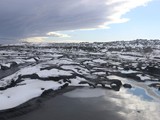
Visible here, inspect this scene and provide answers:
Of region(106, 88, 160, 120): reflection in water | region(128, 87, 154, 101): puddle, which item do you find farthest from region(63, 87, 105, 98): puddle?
region(128, 87, 154, 101): puddle

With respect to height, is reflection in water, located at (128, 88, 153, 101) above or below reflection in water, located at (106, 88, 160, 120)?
below

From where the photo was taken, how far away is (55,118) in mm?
20578

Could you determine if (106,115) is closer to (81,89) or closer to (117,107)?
(117,107)

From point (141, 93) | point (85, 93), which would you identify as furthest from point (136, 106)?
point (85, 93)

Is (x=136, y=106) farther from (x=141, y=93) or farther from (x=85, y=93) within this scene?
(x=85, y=93)

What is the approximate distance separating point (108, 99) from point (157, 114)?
6402 millimetres

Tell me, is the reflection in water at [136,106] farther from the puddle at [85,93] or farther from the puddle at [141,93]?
the puddle at [85,93]

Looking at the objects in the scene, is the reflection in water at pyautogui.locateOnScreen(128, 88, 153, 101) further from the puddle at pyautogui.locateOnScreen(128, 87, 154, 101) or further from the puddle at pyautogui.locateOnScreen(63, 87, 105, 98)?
the puddle at pyautogui.locateOnScreen(63, 87, 105, 98)

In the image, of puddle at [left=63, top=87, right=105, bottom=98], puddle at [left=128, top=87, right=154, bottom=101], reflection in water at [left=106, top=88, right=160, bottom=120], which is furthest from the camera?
puddle at [left=63, top=87, right=105, bottom=98]

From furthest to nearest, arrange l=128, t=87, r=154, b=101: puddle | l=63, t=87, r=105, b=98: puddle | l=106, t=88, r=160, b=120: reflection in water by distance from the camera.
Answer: l=63, t=87, r=105, b=98: puddle < l=128, t=87, r=154, b=101: puddle < l=106, t=88, r=160, b=120: reflection in water

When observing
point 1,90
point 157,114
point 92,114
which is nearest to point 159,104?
point 157,114

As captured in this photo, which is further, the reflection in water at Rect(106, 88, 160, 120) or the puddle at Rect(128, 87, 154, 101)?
the puddle at Rect(128, 87, 154, 101)

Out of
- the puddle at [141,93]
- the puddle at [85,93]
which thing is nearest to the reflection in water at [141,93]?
the puddle at [141,93]

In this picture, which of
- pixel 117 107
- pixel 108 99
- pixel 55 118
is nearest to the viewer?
pixel 55 118
